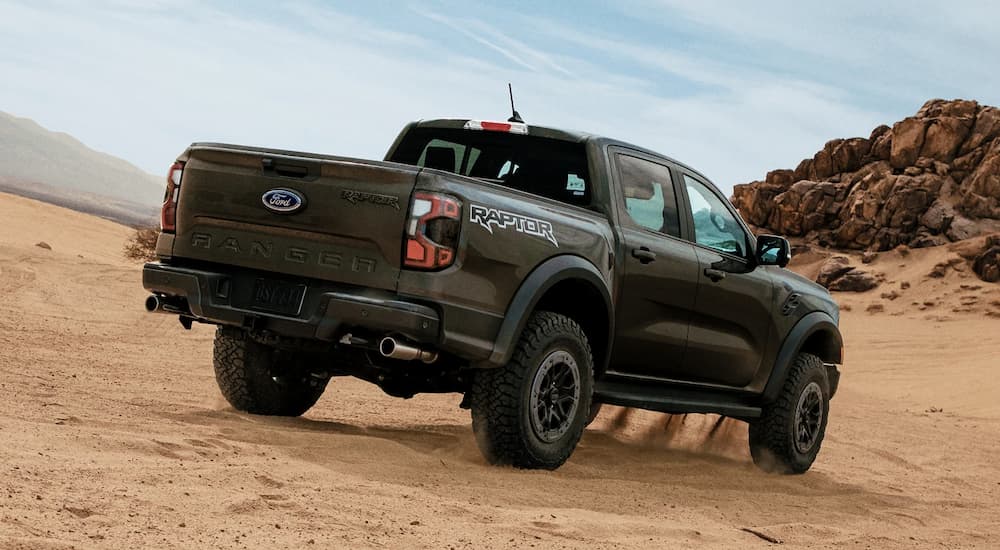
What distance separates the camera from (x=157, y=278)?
643 centimetres

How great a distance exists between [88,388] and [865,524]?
5218 millimetres

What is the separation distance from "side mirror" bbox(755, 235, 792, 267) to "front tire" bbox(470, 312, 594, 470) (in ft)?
6.55

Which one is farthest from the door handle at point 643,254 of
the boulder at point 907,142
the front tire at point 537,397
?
the boulder at point 907,142

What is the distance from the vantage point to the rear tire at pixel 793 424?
28.5 ft

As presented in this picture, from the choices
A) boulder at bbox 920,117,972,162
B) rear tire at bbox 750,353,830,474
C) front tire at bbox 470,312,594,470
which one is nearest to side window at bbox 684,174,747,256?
rear tire at bbox 750,353,830,474

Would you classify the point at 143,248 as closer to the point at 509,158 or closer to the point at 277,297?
the point at 509,158

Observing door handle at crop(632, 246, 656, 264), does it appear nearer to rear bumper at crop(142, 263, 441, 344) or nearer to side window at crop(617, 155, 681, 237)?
side window at crop(617, 155, 681, 237)

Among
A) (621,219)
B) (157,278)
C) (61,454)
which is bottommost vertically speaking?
(61,454)

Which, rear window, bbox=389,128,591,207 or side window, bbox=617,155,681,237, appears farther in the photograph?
side window, bbox=617,155,681,237

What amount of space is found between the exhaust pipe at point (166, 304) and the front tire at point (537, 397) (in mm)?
1563

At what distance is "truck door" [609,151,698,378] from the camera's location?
23.5ft

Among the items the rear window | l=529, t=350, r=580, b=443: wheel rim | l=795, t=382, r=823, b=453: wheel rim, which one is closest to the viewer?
l=529, t=350, r=580, b=443: wheel rim

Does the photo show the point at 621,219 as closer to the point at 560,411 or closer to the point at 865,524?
the point at 560,411

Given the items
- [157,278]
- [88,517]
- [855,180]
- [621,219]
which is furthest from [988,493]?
[855,180]
